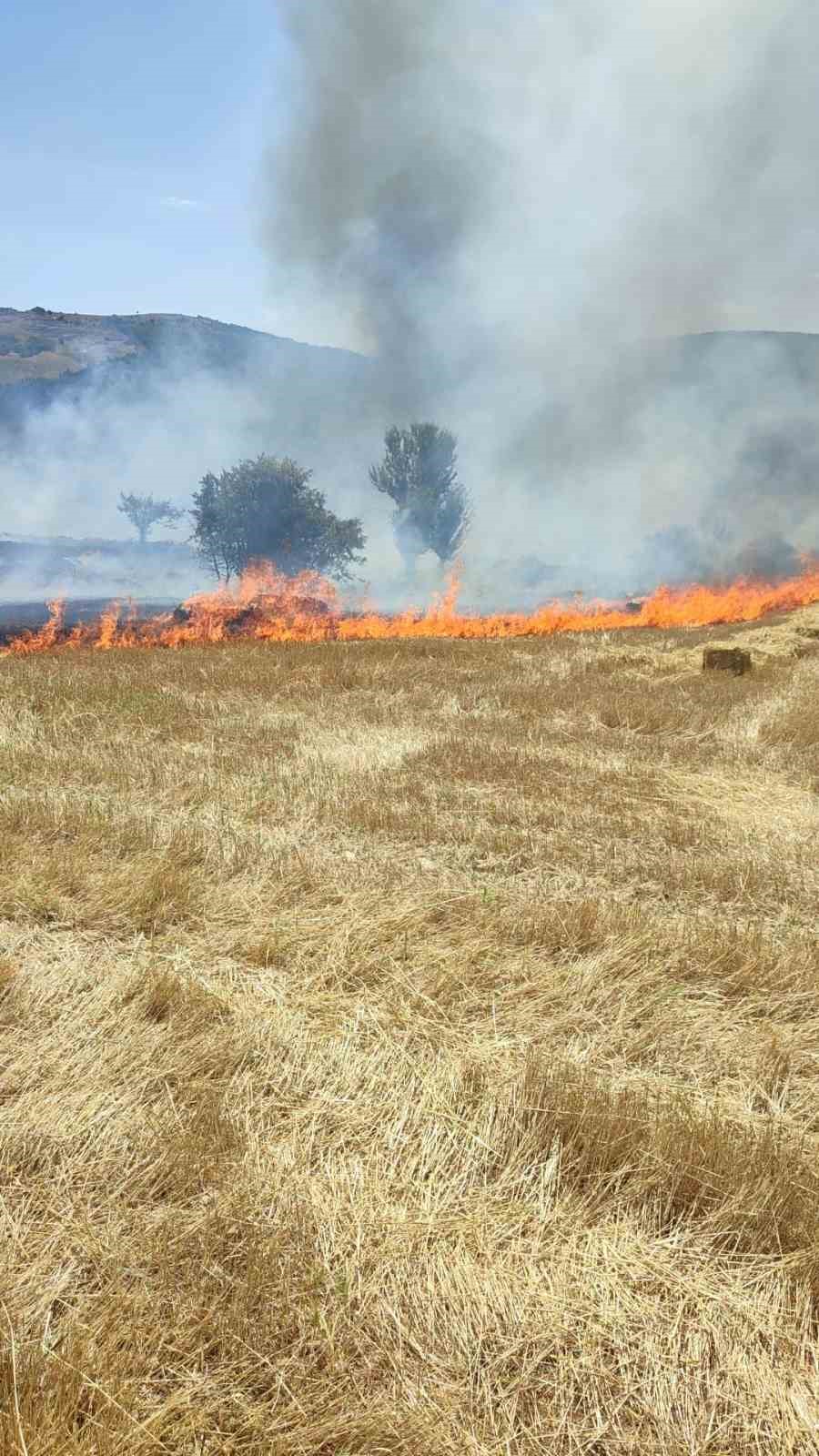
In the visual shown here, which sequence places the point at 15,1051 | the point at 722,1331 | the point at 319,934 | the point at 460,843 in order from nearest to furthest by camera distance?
the point at 722,1331
the point at 15,1051
the point at 319,934
the point at 460,843

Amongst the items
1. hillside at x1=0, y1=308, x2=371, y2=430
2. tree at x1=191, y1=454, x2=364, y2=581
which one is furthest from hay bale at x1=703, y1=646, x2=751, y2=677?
hillside at x1=0, y1=308, x2=371, y2=430

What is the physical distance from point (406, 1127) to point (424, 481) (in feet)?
199

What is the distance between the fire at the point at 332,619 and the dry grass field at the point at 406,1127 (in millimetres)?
17976

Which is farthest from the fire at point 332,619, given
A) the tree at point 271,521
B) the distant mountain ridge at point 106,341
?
the distant mountain ridge at point 106,341

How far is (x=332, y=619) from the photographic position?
1243 inches

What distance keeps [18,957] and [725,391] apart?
347 ft

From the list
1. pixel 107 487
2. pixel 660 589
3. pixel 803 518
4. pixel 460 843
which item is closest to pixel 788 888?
pixel 460 843

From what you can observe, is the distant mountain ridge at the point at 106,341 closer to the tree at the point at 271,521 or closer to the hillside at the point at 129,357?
the hillside at the point at 129,357

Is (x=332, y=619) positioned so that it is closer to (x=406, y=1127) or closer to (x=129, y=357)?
(x=406, y=1127)

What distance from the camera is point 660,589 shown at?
47781 mm

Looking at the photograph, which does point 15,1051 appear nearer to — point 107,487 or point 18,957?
point 18,957

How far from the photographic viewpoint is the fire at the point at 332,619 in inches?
1029

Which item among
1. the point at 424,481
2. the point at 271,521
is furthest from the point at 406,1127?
the point at 424,481

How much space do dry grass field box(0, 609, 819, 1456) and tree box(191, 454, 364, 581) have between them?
4758 cm
